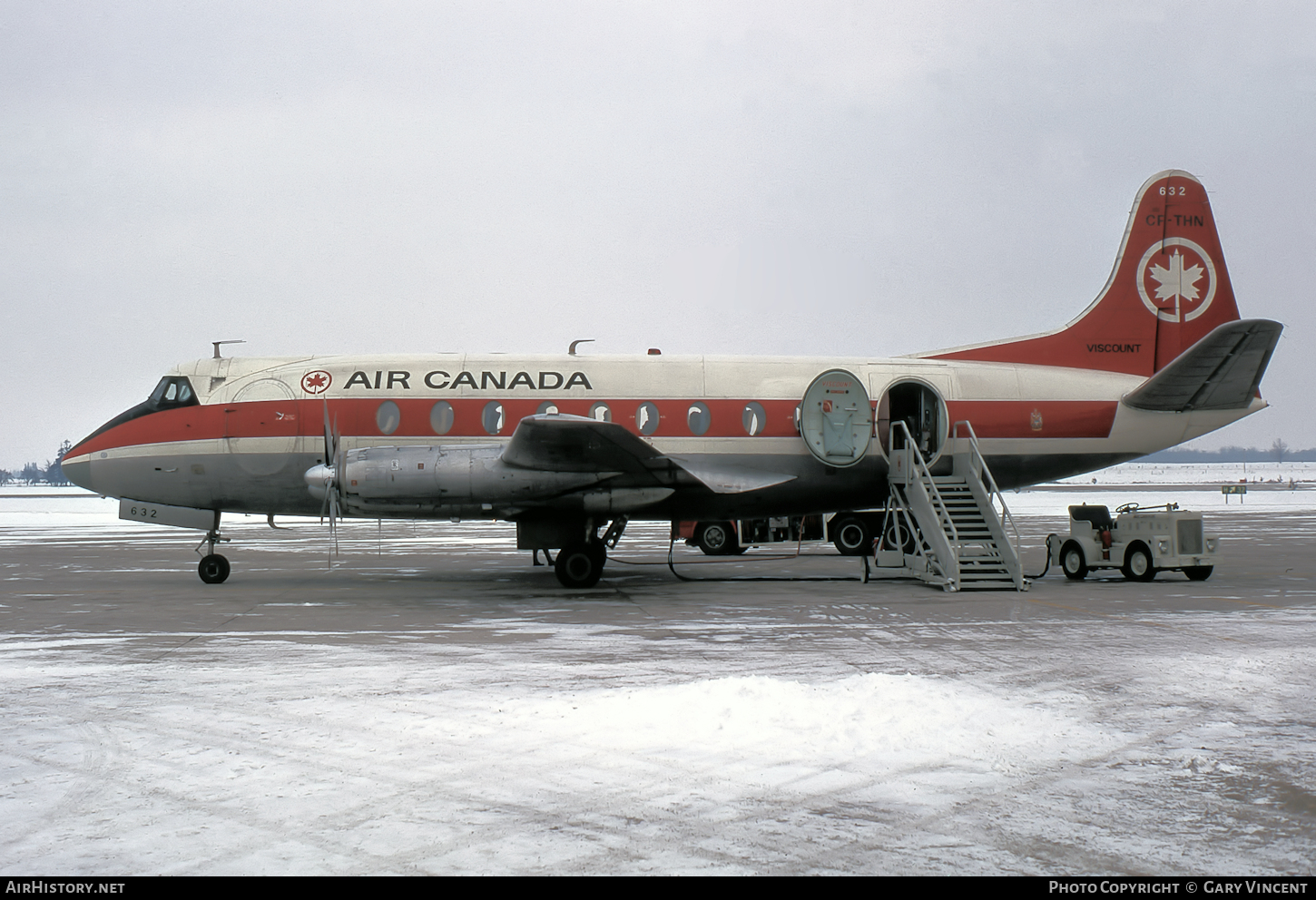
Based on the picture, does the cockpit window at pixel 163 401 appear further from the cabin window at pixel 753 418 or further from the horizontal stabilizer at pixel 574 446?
the cabin window at pixel 753 418

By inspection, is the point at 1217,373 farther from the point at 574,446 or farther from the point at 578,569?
the point at 578,569

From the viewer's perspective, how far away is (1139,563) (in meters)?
17.2

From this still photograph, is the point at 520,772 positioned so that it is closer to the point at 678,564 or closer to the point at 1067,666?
the point at 1067,666

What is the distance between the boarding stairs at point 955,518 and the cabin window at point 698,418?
3472 millimetres

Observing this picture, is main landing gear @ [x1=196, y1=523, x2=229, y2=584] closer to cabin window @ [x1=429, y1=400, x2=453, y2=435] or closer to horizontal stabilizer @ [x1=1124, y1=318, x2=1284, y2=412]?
cabin window @ [x1=429, y1=400, x2=453, y2=435]

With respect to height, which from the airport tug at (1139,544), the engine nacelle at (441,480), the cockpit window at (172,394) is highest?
the cockpit window at (172,394)

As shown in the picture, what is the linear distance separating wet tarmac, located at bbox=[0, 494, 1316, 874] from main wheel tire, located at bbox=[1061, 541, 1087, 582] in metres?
4.02

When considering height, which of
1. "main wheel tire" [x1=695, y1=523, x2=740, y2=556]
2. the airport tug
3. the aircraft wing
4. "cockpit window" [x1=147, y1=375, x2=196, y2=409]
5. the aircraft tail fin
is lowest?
"main wheel tire" [x1=695, y1=523, x2=740, y2=556]

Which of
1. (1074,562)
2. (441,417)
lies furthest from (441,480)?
(1074,562)

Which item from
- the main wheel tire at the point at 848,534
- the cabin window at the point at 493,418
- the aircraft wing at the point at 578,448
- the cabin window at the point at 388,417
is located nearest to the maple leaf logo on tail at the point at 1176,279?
the main wheel tire at the point at 848,534

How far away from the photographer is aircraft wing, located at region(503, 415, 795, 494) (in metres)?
14.1

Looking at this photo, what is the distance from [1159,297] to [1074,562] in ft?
18.6

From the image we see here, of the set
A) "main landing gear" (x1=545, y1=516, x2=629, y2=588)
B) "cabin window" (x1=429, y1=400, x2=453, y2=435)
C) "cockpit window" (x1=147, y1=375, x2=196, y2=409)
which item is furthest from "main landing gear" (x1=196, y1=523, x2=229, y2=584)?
"main landing gear" (x1=545, y1=516, x2=629, y2=588)

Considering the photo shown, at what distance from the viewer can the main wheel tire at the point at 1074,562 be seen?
1761 centimetres
